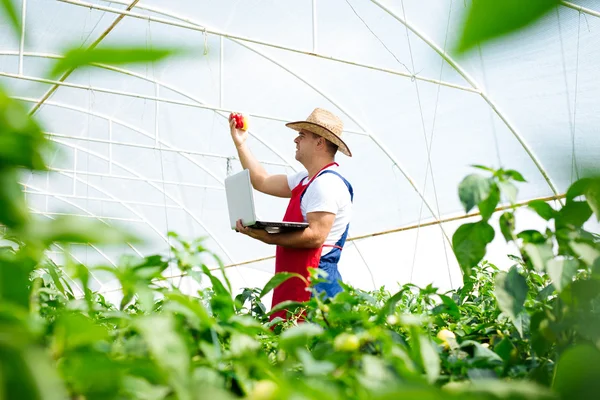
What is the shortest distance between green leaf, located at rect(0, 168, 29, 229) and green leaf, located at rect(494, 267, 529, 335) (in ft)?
2.26

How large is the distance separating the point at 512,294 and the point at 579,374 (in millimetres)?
458

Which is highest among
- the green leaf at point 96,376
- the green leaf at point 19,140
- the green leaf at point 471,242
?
the green leaf at point 471,242

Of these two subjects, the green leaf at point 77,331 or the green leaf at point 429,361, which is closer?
the green leaf at point 77,331

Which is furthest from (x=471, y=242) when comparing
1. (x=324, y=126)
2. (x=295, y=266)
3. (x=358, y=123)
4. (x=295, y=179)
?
(x=358, y=123)

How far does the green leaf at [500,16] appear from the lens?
0.59ft

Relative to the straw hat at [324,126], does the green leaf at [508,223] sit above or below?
below

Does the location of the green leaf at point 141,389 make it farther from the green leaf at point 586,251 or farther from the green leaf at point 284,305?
the green leaf at point 586,251

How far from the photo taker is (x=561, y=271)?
82 cm

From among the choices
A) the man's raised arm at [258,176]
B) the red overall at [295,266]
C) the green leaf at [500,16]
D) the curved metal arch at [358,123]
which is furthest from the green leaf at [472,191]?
the curved metal arch at [358,123]

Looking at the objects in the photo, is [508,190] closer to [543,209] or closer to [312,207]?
[543,209]

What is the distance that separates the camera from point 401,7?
7.35 meters

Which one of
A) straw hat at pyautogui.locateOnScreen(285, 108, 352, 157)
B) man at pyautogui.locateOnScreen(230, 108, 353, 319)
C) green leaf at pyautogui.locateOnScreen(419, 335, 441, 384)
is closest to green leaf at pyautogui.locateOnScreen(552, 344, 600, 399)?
green leaf at pyautogui.locateOnScreen(419, 335, 441, 384)

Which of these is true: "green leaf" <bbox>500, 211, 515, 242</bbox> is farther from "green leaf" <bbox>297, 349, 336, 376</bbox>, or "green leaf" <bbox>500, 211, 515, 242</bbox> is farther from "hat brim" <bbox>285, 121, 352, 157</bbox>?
"hat brim" <bbox>285, 121, 352, 157</bbox>

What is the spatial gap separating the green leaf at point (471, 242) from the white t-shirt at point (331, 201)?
241 centimetres
